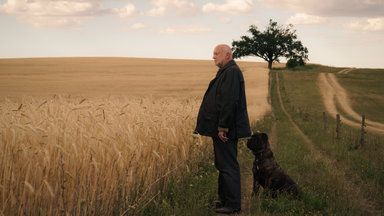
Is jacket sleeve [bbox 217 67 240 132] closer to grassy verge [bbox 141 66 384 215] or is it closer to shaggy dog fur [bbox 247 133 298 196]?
shaggy dog fur [bbox 247 133 298 196]

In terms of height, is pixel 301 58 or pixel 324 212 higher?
pixel 301 58

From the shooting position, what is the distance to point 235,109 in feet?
14.4

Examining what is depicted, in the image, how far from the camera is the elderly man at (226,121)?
4332 millimetres

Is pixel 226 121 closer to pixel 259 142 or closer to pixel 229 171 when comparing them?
pixel 229 171

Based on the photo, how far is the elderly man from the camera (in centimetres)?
433

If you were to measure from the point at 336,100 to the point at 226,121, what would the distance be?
29736mm

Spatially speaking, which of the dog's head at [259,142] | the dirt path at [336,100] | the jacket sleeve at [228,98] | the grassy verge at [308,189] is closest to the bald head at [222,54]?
the jacket sleeve at [228,98]

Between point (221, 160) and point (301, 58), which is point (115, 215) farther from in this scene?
point (301, 58)

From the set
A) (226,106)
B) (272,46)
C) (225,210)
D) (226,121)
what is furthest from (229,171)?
(272,46)

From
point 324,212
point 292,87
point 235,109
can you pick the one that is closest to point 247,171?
point 324,212

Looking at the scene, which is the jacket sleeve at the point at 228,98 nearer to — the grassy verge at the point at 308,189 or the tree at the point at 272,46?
the grassy verge at the point at 308,189

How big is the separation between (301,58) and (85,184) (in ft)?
197

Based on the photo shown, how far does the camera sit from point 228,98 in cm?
431

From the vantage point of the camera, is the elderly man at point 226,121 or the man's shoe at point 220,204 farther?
the man's shoe at point 220,204
